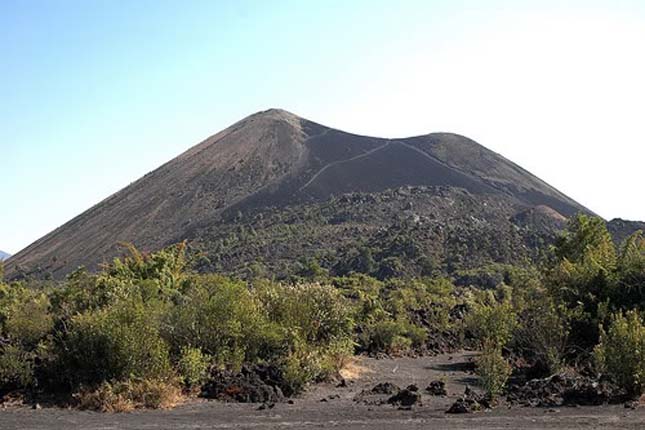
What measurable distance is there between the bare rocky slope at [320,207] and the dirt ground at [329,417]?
34415 millimetres

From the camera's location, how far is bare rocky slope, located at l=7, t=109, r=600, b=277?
2071 inches

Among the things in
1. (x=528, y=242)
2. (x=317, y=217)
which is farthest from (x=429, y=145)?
(x=528, y=242)

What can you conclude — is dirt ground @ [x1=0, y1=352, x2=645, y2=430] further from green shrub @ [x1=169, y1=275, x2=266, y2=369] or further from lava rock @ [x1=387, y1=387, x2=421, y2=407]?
green shrub @ [x1=169, y1=275, x2=266, y2=369]

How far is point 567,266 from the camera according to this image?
1739 centimetres

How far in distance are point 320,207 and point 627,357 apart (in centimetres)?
6056

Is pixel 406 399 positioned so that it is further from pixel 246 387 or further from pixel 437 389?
pixel 246 387

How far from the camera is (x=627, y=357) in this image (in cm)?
1030

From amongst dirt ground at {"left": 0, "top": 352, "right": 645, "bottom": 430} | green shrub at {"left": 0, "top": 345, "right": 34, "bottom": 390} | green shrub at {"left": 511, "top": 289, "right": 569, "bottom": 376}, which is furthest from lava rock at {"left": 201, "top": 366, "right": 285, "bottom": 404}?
green shrub at {"left": 511, "top": 289, "right": 569, "bottom": 376}

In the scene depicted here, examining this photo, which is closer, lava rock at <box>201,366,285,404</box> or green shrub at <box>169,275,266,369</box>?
lava rock at <box>201,366,285,404</box>

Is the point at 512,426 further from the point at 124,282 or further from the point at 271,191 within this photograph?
the point at 271,191

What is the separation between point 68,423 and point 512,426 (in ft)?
21.1

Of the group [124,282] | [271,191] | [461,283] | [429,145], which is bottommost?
[461,283]

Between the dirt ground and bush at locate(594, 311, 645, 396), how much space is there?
651mm

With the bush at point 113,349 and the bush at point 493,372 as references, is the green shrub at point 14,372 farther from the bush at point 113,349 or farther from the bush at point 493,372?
the bush at point 493,372
